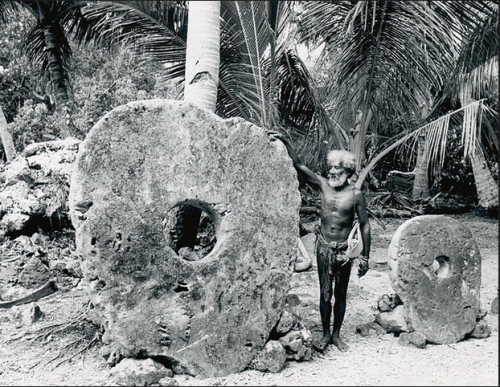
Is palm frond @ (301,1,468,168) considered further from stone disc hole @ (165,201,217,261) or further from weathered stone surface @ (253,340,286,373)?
weathered stone surface @ (253,340,286,373)

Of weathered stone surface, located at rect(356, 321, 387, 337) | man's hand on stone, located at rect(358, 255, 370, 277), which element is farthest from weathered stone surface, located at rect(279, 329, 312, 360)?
weathered stone surface, located at rect(356, 321, 387, 337)

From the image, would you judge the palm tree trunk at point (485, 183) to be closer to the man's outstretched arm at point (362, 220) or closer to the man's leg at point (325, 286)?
the man's outstretched arm at point (362, 220)

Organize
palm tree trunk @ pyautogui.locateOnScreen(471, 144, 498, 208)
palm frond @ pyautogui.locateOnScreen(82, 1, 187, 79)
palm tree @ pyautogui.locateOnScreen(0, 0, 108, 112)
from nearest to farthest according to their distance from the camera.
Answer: palm frond @ pyautogui.locateOnScreen(82, 1, 187, 79) < palm tree @ pyautogui.locateOnScreen(0, 0, 108, 112) < palm tree trunk @ pyautogui.locateOnScreen(471, 144, 498, 208)

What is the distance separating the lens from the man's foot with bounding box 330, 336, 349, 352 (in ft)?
12.3

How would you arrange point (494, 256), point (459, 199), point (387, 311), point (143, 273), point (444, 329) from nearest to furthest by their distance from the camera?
point (143, 273), point (444, 329), point (387, 311), point (494, 256), point (459, 199)

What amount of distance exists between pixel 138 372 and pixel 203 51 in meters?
2.37

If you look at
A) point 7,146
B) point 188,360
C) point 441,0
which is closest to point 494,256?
point 441,0

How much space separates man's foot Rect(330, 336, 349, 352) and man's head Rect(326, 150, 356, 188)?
1202 mm

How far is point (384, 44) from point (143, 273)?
3.46 m

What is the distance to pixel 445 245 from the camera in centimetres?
386

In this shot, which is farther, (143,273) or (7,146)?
(7,146)

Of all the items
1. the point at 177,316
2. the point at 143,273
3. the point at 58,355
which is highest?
the point at 143,273

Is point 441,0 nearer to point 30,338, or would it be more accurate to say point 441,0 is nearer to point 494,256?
point 494,256

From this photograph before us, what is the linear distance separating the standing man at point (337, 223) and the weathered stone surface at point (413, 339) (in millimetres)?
455
